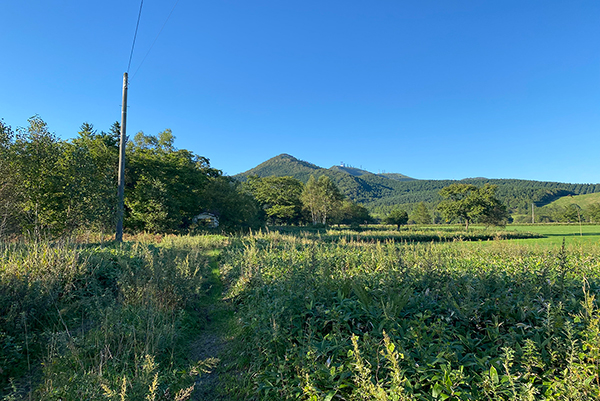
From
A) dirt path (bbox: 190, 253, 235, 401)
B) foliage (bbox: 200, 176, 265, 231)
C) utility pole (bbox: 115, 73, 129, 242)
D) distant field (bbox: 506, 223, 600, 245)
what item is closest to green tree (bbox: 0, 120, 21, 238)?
utility pole (bbox: 115, 73, 129, 242)

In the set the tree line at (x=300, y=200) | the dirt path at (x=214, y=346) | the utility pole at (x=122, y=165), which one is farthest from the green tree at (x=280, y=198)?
the dirt path at (x=214, y=346)

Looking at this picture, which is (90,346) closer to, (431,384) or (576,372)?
(431,384)

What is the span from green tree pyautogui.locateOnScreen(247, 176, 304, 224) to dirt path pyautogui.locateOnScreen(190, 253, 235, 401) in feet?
160

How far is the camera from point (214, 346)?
3.99 meters

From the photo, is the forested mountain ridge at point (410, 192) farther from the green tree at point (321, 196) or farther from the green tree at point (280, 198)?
the green tree at point (321, 196)

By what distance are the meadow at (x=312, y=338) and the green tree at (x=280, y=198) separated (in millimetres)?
50033

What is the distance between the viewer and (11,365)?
3.10 m

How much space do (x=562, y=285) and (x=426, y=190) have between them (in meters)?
212

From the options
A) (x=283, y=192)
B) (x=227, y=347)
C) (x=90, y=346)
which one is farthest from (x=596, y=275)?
(x=283, y=192)

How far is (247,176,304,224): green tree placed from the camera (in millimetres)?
55669

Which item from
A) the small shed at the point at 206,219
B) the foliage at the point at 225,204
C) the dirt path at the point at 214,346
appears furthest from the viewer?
the small shed at the point at 206,219

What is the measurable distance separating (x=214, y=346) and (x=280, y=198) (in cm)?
5327

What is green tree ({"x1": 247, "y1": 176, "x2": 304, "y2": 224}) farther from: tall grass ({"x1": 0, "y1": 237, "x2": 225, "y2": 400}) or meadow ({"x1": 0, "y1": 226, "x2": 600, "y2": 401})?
meadow ({"x1": 0, "y1": 226, "x2": 600, "y2": 401})

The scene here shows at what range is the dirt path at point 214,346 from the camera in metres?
2.94
